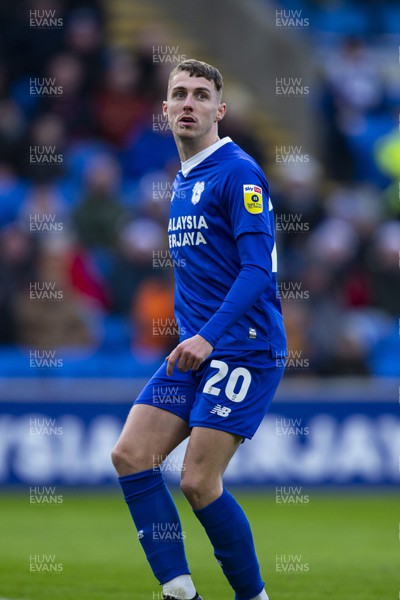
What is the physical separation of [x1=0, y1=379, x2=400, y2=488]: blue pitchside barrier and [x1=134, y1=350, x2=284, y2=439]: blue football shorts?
19.3ft

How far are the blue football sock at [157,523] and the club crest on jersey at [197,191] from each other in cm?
125

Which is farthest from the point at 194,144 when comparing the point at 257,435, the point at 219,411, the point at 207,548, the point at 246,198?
the point at 257,435

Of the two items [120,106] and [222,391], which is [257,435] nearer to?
[120,106]

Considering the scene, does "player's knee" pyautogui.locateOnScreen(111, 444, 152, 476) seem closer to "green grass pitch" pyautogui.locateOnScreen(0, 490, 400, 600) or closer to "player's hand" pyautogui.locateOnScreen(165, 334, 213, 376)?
"player's hand" pyautogui.locateOnScreen(165, 334, 213, 376)

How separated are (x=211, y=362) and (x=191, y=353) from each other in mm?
333

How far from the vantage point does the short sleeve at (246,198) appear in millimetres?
5688

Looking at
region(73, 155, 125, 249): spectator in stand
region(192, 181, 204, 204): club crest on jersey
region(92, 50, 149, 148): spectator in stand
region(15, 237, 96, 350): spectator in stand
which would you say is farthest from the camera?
region(92, 50, 149, 148): spectator in stand

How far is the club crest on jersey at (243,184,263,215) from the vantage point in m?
5.70

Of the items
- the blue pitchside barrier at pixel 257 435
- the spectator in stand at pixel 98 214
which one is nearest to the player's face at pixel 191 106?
the blue pitchside barrier at pixel 257 435

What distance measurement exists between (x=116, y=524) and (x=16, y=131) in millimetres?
5516

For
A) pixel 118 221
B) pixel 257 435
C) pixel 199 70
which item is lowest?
pixel 257 435

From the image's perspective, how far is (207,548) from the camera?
9203 millimetres

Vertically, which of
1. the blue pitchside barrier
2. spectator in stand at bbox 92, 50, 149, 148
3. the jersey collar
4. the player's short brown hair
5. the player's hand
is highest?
spectator in stand at bbox 92, 50, 149, 148

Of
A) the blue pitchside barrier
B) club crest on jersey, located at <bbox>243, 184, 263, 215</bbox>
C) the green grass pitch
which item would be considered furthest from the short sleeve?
the blue pitchside barrier
